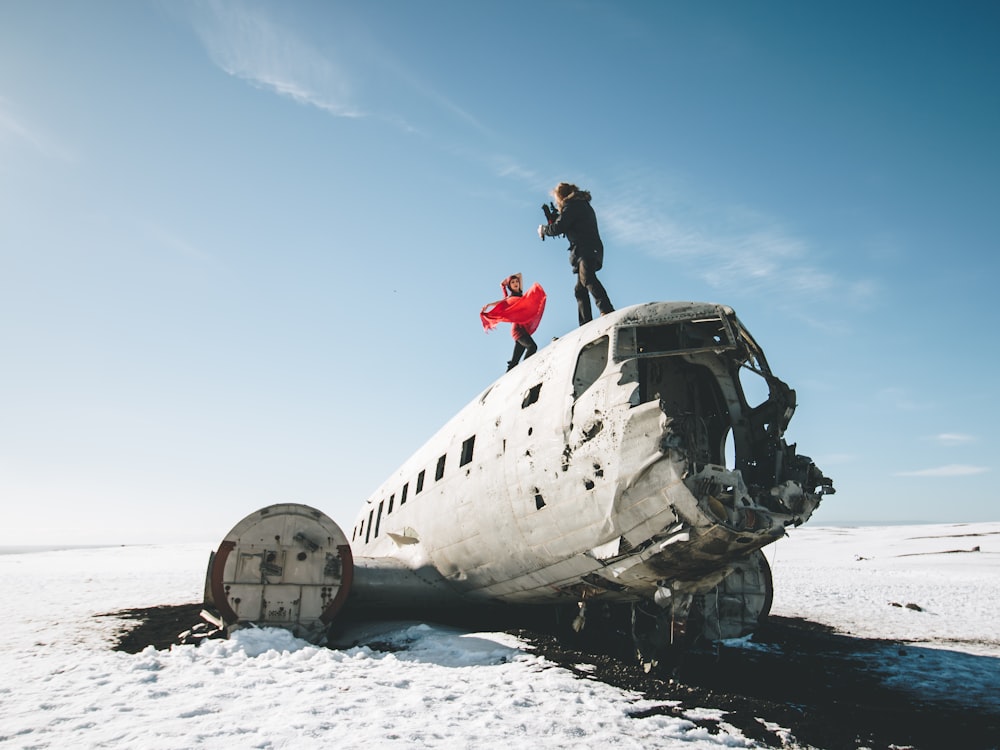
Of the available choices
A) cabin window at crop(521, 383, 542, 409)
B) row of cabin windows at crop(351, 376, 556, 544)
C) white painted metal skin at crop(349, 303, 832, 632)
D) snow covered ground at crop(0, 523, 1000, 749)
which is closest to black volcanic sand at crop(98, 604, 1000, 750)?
snow covered ground at crop(0, 523, 1000, 749)

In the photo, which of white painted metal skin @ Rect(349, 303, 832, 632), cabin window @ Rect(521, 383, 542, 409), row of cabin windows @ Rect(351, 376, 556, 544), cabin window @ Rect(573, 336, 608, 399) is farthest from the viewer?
row of cabin windows @ Rect(351, 376, 556, 544)

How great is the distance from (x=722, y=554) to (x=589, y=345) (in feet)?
10.3

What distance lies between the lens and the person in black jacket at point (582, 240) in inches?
400

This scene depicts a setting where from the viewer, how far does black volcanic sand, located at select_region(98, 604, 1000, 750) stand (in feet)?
18.7

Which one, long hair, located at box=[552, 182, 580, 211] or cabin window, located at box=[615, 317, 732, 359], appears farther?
long hair, located at box=[552, 182, 580, 211]

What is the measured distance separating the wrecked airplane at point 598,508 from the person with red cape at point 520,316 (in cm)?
121

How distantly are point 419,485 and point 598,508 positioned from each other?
6213 mm

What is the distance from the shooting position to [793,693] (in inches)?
285

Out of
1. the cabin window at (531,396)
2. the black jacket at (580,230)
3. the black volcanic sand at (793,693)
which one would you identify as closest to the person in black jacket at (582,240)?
the black jacket at (580,230)

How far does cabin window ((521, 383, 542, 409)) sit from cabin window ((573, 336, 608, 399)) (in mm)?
914

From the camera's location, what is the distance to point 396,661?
8.48 metres

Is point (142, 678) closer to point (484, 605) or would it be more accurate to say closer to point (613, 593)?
point (484, 605)

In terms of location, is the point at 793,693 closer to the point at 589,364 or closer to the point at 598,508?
the point at 598,508

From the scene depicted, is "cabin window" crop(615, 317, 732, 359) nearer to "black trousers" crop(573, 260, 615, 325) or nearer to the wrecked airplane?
the wrecked airplane
